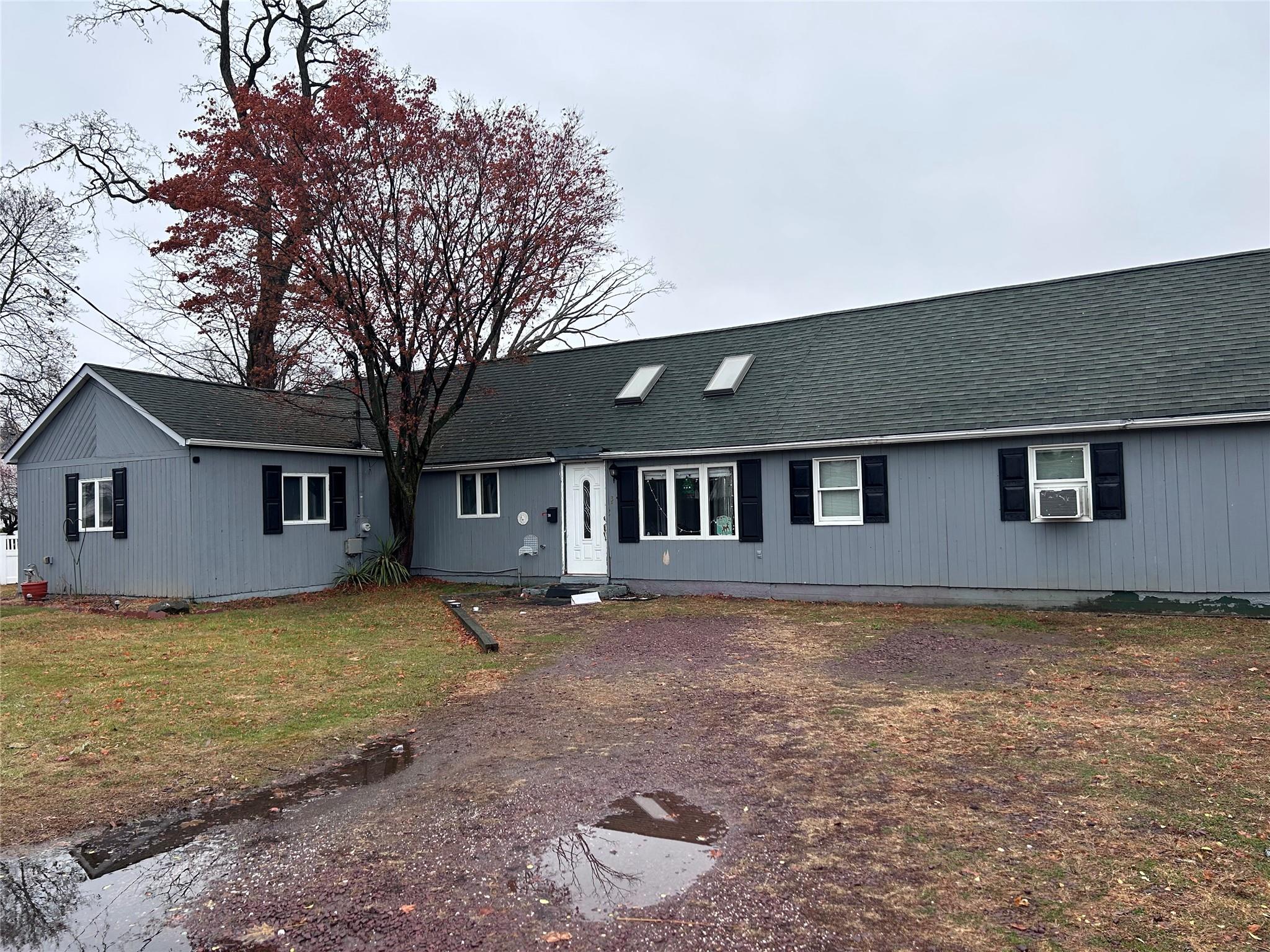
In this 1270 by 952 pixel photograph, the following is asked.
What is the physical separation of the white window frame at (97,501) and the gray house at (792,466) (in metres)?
0.06

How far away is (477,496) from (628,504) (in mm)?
4010

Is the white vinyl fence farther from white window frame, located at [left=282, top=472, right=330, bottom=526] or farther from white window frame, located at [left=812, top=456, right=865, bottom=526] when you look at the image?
white window frame, located at [left=812, top=456, right=865, bottom=526]

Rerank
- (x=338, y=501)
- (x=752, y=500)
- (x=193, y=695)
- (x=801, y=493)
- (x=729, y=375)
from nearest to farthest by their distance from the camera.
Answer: (x=193, y=695) < (x=801, y=493) < (x=752, y=500) < (x=729, y=375) < (x=338, y=501)

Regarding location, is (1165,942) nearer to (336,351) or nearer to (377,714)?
(377,714)

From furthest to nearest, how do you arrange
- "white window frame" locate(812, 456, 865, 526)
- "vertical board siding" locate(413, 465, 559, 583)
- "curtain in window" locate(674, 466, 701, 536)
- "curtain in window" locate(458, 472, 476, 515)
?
"curtain in window" locate(458, 472, 476, 515) < "vertical board siding" locate(413, 465, 559, 583) < "curtain in window" locate(674, 466, 701, 536) < "white window frame" locate(812, 456, 865, 526)

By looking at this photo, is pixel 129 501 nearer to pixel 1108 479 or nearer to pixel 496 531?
pixel 496 531

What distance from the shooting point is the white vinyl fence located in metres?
21.2

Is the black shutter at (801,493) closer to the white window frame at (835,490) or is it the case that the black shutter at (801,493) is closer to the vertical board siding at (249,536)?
the white window frame at (835,490)

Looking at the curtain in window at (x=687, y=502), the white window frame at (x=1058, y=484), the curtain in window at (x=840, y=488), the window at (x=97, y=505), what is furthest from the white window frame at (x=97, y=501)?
the white window frame at (x=1058, y=484)

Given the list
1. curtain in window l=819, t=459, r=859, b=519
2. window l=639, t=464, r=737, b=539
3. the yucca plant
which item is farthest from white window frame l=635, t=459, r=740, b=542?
the yucca plant

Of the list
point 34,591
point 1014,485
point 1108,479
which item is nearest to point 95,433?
point 34,591

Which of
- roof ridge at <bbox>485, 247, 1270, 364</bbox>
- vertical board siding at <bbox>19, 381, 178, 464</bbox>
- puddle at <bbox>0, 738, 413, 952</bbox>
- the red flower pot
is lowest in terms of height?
puddle at <bbox>0, 738, 413, 952</bbox>

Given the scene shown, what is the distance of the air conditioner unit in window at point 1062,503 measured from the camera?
1176cm

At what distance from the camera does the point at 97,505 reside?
53.9 ft
